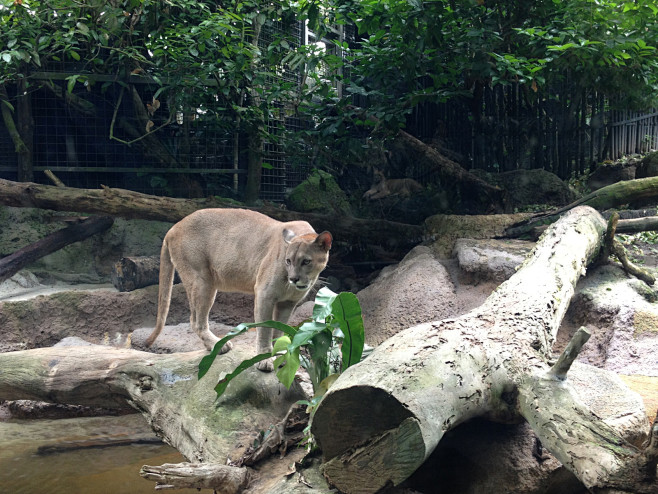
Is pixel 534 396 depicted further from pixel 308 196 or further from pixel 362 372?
pixel 308 196

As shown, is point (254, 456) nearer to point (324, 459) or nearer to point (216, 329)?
point (324, 459)

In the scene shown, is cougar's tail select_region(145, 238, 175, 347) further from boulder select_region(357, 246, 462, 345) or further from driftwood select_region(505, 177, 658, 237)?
driftwood select_region(505, 177, 658, 237)

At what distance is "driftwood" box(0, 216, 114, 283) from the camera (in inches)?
259

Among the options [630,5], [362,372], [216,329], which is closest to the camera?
[362,372]

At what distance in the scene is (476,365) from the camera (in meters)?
2.73

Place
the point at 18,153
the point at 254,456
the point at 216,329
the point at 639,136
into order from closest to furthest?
the point at 254,456, the point at 216,329, the point at 18,153, the point at 639,136

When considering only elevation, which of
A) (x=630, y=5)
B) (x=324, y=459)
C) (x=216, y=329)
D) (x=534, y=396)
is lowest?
(x=216, y=329)

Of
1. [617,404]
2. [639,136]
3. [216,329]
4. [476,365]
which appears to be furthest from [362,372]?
[639,136]

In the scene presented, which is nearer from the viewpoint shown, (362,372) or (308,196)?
(362,372)

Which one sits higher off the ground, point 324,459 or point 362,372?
point 362,372

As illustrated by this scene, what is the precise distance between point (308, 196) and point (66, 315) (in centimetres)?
377

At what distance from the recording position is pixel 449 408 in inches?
96.3

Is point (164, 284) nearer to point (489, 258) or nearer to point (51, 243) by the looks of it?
→ point (51, 243)

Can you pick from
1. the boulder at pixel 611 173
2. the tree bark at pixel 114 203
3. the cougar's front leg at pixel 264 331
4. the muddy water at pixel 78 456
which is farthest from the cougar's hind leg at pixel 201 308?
the boulder at pixel 611 173
